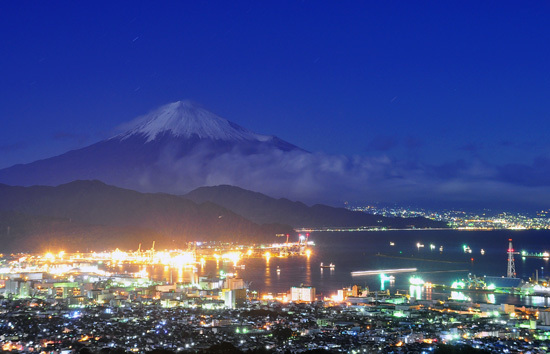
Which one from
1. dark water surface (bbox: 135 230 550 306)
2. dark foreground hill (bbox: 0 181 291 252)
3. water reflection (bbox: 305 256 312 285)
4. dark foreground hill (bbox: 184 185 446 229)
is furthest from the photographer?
dark foreground hill (bbox: 184 185 446 229)

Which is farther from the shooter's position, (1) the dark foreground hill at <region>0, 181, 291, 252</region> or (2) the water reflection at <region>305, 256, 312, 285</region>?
(1) the dark foreground hill at <region>0, 181, 291, 252</region>

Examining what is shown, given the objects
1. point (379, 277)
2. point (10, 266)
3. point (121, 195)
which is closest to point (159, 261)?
point (10, 266)

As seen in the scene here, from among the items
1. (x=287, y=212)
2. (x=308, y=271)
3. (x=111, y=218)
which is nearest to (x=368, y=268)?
(x=308, y=271)

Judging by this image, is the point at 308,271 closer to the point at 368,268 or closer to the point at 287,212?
the point at 368,268

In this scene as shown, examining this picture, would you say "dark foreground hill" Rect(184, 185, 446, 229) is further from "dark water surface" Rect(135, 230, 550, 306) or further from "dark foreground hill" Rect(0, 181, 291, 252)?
"dark water surface" Rect(135, 230, 550, 306)

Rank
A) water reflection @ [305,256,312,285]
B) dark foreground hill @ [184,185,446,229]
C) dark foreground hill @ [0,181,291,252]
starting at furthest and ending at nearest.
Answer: dark foreground hill @ [184,185,446,229] → dark foreground hill @ [0,181,291,252] → water reflection @ [305,256,312,285]

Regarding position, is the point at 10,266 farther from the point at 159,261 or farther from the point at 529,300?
the point at 529,300

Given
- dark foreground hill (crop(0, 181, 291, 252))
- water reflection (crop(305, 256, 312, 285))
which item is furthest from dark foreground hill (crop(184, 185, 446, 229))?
water reflection (crop(305, 256, 312, 285))
